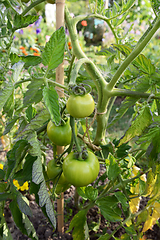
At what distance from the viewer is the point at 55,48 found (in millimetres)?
448

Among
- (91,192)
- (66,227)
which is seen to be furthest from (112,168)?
(66,227)

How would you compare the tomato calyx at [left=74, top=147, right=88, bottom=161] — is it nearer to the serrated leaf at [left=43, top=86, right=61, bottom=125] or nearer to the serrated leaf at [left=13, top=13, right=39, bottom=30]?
the serrated leaf at [left=43, top=86, right=61, bottom=125]

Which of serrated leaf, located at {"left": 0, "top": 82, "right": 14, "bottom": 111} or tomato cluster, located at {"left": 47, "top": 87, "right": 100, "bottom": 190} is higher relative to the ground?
serrated leaf, located at {"left": 0, "top": 82, "right": 14, "bottom": 111}

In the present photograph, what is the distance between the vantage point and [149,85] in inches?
22.6

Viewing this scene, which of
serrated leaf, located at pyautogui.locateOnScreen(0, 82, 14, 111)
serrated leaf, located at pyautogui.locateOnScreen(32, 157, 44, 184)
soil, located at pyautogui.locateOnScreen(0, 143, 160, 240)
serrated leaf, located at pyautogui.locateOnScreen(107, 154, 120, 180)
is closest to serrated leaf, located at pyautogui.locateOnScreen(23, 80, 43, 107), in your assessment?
serrated leaf, located at pyautogui.locateOnScreen(0, 82, 14, 111)

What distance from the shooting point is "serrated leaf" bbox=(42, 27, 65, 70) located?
1.44ft

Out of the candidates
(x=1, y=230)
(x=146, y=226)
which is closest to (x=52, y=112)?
(x=1, y=230)

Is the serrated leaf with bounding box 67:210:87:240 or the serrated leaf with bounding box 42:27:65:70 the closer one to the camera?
the serrated leaf with bounding box 42:27:65:70

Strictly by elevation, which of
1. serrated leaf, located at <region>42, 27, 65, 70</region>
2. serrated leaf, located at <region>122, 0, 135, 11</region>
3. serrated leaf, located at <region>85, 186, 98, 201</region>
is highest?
serrated leaf, located at <region>122, 0, 135, 11</region>

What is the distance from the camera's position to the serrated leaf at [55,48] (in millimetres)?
438

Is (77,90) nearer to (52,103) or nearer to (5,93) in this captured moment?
(52,103)

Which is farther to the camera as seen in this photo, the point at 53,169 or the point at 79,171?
the point at 53,169

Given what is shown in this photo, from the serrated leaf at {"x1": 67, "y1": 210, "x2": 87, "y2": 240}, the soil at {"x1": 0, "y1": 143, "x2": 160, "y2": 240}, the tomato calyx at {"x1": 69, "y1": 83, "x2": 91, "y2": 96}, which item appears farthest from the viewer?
the soil at {"x1": 0, "y1": 143, "x2": 160, "y2": 240}

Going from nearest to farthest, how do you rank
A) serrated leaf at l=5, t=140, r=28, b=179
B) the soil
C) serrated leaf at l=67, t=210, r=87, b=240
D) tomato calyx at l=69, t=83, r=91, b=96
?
tomato calyx at l=69, t=83, r=91, b=96 < serrated leaf at l=5, t=140, r=28, b=179 < serrated leaf at l=67, t=210, r=87, b=240 < the soil
